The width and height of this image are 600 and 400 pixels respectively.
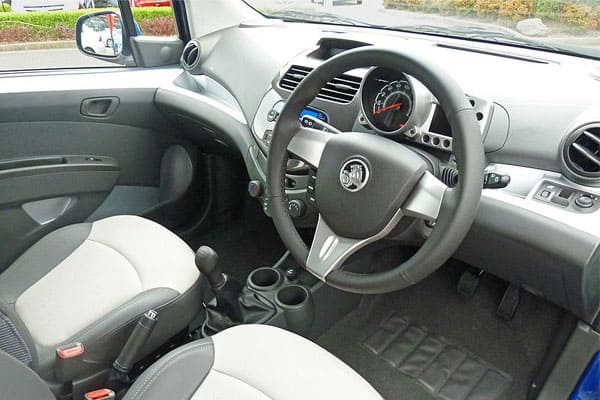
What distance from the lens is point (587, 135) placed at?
40.1 inches

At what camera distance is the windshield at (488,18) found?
1.25 meters

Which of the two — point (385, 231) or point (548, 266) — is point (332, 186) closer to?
point (385, 231)

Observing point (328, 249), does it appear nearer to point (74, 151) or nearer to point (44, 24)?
point (74, 151)

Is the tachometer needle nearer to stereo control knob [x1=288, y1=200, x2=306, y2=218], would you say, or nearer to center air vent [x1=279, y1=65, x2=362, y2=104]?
center air vent [x1=279, y1=65, x2=362, y2=104]

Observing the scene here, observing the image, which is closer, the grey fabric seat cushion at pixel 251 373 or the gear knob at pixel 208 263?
the grey fabric seat cushion at pixel 251 373

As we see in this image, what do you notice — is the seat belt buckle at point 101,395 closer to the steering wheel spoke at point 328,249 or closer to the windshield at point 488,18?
the steering wheel spoke at point 328,249

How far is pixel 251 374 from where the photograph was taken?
3.31 feet

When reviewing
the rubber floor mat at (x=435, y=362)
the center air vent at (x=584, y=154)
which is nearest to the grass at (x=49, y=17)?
the rubber floor mat at (x=435, y=362)

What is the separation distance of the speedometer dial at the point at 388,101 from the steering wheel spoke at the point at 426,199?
0.16m

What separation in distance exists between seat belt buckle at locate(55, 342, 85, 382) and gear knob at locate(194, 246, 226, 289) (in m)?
0.33

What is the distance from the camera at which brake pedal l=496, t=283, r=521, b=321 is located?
1598mm

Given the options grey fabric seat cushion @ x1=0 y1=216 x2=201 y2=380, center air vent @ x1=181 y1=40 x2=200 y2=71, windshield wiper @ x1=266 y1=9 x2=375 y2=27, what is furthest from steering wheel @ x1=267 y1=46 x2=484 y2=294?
center air vent @ x1=181 y1=40 x2=200 y2=71

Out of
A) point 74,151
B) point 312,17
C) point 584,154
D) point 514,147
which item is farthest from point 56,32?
point 584,154

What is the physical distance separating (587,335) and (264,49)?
123cm
